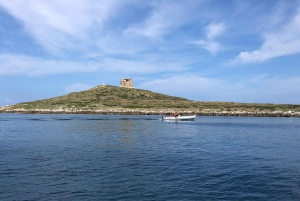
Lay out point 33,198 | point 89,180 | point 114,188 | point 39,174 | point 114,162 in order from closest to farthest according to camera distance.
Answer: point 33,198 < point 114,188 < point 89,180 < point 39,174 < point 114,162

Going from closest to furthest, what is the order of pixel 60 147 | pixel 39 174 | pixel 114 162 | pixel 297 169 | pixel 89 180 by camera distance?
pixel 89 180 < pixel 39 174 < pixel 297 169 < pixel 114 162 < pixel 60 147

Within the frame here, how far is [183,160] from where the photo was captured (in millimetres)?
27141

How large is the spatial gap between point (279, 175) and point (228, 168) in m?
4.01

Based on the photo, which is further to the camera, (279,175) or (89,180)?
(279,175)

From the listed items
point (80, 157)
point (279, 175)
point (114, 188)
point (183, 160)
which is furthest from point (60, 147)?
point (279, 175)

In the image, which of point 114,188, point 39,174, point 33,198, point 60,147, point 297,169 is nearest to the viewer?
point 33,198

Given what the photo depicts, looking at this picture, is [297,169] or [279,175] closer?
[279,175]

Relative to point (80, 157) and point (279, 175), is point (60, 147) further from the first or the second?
point (279, 175)

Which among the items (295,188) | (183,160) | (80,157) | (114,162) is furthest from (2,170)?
(295,188)

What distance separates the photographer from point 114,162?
25812mm

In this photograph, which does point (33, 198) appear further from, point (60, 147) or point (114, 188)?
point (60, 147)

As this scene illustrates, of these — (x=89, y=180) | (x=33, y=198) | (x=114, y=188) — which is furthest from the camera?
(x=89, y=180)

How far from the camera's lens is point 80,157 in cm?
2778

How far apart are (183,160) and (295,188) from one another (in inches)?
420
